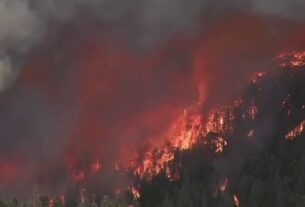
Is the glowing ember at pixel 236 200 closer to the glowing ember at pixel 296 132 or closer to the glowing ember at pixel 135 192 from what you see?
the glowing ember at pixel 135 192

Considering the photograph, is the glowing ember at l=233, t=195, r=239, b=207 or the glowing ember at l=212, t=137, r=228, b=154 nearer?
the glowing ember at l=233, t=195, r=239, b=207

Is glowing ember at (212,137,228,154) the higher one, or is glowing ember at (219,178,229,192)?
glowing ember at (212,137,228,154)

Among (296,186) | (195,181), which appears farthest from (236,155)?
(296,186)

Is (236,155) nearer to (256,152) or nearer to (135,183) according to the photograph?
(256,152)

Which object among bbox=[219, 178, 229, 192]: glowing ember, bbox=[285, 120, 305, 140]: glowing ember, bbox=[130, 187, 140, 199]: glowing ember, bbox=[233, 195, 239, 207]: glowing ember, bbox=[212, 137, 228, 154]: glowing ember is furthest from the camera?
bbox=[285, 120, 305, 140]: glowing ember

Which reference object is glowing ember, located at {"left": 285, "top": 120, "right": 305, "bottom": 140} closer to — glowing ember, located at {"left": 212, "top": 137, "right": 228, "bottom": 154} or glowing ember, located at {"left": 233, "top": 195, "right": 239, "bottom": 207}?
glowing ember, located at {"left": 212, "top": 137, "right": 228, "bottom": 154}

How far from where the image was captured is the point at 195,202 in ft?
242

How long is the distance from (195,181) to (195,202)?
23.8ft

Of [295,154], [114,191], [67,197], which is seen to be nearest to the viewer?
[67,197]

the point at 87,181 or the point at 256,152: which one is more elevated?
the point at 256,152

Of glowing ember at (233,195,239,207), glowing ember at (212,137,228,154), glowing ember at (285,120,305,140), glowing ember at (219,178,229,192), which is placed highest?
glowing ember at (285,120,305,140)

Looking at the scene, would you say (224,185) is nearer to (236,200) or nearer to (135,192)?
(236,200)

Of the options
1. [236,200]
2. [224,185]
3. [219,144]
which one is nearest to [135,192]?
[224,185]

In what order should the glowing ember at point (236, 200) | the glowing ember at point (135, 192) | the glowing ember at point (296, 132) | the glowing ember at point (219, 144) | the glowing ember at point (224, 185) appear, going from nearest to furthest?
the glowing ember at point (236, 200)
the glowing ember at point (224, 185)
the glowing ember at point (135, 192)
the glowing ember at point (219, 144)
the glowing ember at point (296, 132)
